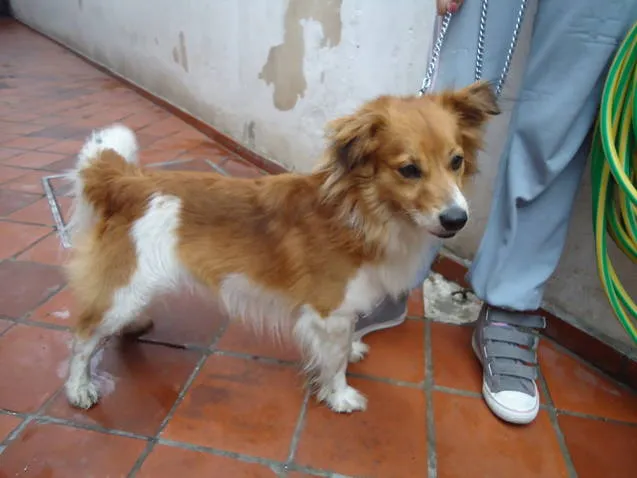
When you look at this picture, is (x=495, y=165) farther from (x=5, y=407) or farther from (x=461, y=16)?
(x=5, y=407)

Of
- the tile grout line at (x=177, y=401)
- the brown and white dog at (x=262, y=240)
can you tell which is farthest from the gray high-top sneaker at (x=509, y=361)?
the tile grout line at (x=177, y=401)

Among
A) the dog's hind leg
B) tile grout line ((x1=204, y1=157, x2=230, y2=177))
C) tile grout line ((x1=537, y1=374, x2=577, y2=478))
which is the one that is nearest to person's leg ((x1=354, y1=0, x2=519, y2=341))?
tile grout line ((x1=537, y1=374, x2=577, y2=478))

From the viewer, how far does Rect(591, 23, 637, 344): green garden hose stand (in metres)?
1.38

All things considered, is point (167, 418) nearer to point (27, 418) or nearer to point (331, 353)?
point (27, 418)

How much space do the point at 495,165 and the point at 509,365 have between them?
33.6 inches

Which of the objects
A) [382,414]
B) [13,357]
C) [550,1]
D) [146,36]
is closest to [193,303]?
[13,357]

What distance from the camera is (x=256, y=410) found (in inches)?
67.1

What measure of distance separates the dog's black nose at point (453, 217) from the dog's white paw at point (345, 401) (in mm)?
753

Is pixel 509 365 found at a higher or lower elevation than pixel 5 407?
higher

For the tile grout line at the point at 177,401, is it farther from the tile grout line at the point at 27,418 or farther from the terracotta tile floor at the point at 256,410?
the tile grout line at the point at 27,418

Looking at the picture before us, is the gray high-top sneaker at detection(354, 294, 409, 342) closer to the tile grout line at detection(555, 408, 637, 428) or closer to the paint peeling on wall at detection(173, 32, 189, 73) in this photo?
the tile grout line at detection(555, 408, 637, 428)

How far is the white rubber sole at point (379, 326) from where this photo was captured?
81.1 inches

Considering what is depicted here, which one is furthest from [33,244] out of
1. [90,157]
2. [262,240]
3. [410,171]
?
[410,171]

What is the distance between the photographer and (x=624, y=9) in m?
1.41
